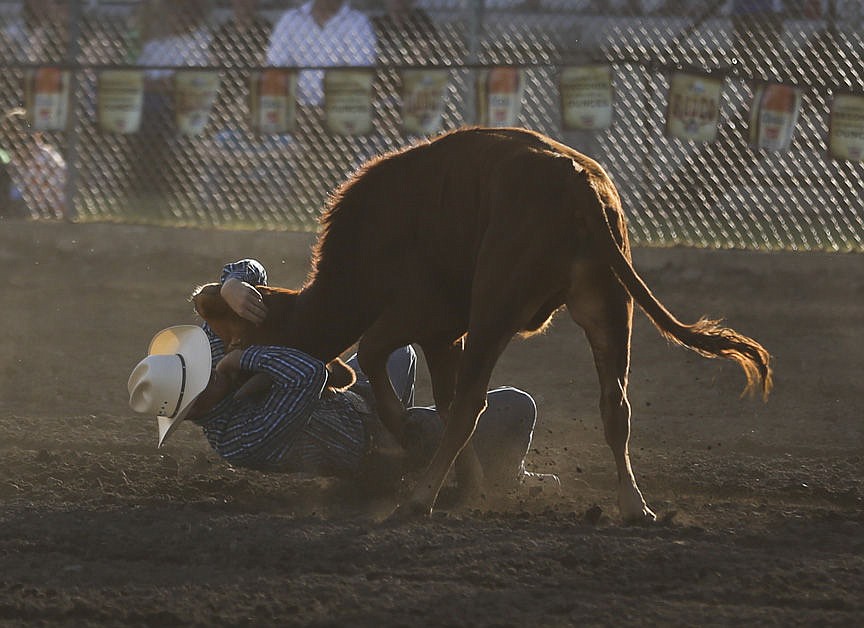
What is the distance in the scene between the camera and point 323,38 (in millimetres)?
10922

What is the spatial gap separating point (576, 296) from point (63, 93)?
22.3 feet

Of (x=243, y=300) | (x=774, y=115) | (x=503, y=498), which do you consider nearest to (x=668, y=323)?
(x=503, y=498)

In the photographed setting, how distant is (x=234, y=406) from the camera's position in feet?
18.2

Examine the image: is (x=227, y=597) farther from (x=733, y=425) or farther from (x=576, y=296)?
(x=733, y=425)

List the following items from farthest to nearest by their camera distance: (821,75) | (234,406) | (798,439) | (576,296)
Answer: (821,75), (798,439), (234,406), (576,296)

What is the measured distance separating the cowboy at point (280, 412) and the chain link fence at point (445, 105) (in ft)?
14.5

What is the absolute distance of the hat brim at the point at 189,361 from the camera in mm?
5234

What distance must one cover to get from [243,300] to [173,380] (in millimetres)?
508

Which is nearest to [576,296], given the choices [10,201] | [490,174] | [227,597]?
[490,174]

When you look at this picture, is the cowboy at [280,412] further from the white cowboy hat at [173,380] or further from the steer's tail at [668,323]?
the steer's tail at [668,323]

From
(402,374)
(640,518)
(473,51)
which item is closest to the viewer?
(640,518)

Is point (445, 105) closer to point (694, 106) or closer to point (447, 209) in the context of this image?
point (694, 106)

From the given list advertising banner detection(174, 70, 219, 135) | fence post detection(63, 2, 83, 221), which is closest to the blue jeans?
advertising banner detection(174, 70, 219, 135)

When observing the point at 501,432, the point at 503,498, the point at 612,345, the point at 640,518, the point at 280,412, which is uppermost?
the point at 612,345
